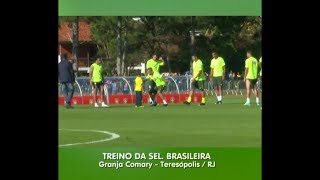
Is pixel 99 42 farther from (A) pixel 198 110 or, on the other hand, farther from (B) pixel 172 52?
(A) pixel 198 110

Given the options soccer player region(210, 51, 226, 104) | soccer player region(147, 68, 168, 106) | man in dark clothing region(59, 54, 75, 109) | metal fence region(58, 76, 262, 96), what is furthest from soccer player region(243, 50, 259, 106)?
man in dark clothing region(59, 54, 75, 109)

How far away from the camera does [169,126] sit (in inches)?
707

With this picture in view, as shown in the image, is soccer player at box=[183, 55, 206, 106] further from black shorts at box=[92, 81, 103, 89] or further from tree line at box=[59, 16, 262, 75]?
black shorts at box=[92, 81, 103, 89]

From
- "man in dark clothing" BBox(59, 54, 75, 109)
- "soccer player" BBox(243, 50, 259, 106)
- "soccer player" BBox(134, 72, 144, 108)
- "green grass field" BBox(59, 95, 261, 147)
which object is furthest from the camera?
"soccer player" BBox(134, 72, 144, 108)

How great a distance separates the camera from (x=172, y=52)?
29672 millimetres

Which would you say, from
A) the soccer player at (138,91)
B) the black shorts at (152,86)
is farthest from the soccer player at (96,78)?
the black shorts at (152,86)

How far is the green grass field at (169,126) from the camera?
14922 millimetres

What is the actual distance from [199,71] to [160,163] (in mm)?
14588

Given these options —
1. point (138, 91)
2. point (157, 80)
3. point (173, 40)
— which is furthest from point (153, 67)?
point (173, 40)

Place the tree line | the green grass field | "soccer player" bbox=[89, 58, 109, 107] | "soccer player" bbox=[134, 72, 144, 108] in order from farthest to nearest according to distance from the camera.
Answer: "soccer player" bbox=[89, 58, 109, 107] < "soccer player" bbox=[134, 72, 144, 108] < the tree line < the green grass field

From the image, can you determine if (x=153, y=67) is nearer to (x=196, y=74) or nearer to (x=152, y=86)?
(x=152, y=86)

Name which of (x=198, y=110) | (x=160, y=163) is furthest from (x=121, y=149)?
(x=198, y=110)

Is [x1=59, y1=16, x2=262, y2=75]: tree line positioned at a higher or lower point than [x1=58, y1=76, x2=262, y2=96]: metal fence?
higher

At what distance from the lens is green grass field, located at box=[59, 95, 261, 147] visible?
587 inches
